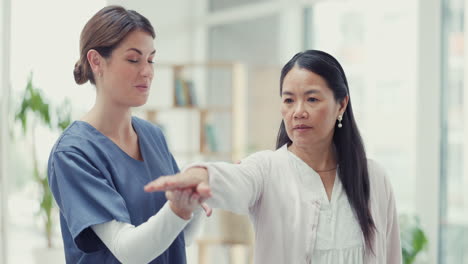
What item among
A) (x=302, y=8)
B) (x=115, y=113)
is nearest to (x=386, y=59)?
(x=302, y=8)

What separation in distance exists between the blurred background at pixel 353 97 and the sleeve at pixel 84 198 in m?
2.22

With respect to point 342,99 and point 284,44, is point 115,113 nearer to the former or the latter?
point 342,99

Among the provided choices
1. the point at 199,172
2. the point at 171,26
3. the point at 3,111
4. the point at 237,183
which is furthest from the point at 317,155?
the point at 171,26

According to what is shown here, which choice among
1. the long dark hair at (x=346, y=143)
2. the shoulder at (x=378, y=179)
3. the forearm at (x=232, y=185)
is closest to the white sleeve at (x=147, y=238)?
the forearm at (x=232, y=185)

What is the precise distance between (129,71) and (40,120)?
2.36 m

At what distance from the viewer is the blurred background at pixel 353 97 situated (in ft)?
12.7

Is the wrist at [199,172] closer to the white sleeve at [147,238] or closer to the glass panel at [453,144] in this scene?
the white sleeve at [147,238]

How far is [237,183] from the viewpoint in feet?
5.24

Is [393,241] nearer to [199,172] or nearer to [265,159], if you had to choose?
[265,159]

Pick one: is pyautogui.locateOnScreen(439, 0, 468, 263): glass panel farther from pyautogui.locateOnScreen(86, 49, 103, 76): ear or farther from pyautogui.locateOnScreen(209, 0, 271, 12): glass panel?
pyautogui.locateOnScreen(86, 49, 103, 76): ear

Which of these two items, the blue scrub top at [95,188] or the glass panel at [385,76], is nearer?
the blue scrub top at [95,188]

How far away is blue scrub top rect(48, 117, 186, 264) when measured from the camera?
1.59 m

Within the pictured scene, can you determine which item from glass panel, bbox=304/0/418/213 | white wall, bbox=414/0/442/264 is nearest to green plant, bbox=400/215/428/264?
white wall, bbox=414/0/442/264

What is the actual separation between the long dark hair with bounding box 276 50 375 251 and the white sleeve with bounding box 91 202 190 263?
505 mm
